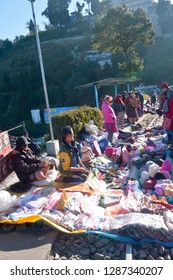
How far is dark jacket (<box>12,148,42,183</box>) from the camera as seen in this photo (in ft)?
16.3

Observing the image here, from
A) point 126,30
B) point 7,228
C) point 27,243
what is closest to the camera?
point 27,243

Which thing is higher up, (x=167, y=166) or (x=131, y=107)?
(x=131, y=107)

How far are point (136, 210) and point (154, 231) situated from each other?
72 cm

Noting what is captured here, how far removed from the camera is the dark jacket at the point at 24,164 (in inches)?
196

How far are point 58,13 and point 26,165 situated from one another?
81538 millimetres

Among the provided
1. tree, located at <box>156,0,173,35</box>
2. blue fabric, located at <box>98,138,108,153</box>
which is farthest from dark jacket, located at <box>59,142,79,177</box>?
tree, located at <box>156,0,173,35</box>

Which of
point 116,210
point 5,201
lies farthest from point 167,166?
point 5,201

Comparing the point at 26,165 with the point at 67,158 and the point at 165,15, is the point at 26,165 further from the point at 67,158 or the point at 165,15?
the point at 165,15

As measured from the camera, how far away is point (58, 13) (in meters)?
78.1

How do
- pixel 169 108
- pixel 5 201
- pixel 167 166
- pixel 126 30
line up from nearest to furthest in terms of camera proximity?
pixel 5 201 < pixel 167 166 < pixel 169 108 < pixel 126 30

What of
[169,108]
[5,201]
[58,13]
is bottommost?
[5,201]

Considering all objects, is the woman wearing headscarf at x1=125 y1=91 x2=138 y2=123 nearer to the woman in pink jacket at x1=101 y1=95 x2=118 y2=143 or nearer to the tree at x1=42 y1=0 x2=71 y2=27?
the woman in pink jacket at x1=101 y1=95 x2=118 y2=143

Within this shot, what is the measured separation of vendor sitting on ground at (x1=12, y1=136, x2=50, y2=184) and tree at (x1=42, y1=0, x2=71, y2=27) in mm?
78412
